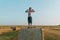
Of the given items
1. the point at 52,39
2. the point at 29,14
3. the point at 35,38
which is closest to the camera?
the point at 35,38

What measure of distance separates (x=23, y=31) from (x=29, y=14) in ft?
7.97

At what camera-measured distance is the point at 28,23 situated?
40.0 ft

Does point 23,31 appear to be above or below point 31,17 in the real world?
below

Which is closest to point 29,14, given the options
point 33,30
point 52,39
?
point 33,30

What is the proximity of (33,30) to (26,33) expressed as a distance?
0.40m

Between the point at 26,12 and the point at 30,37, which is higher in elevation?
the point at 26,12

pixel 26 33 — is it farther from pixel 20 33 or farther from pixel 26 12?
pixel 26 12

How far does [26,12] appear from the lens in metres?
12.0


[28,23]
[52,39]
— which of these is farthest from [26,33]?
[52,39]

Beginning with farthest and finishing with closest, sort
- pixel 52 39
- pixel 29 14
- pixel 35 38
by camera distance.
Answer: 1. pixel 52 39
2. pixel 29 14
3. pixel 35 38

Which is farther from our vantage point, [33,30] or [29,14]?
[29,14]

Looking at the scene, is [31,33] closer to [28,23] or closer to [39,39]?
[39,39]

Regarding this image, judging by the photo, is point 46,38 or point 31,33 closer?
point 31,33

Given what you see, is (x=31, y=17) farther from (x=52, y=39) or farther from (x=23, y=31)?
(x=52, y=39)
